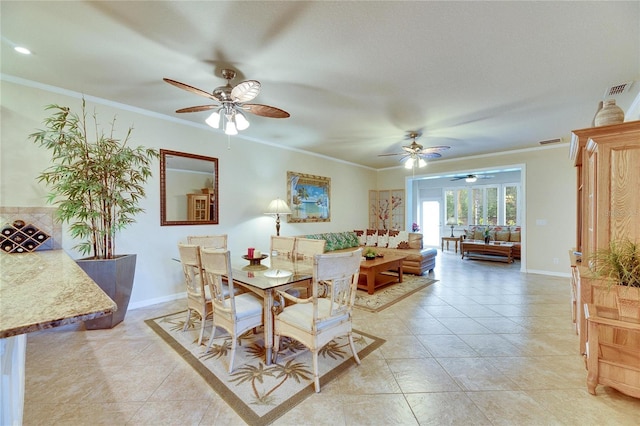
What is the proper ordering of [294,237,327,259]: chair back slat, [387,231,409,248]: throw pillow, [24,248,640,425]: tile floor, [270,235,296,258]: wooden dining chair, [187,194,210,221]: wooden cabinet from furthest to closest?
[387,231,409,248]: throw pillow
[187,194,210,221]: wooden cabinet
[270,235,296,258]: wooden dining chair
[294,237,327,259]: chair back slat
[24,248,640,425]: tile floor

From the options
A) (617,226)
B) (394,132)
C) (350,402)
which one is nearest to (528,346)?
(617,226)

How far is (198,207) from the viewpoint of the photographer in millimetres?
4039

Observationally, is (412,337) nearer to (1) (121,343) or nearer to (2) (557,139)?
(1) (121,343)

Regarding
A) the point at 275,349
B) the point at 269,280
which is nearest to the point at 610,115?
the point at 269,280

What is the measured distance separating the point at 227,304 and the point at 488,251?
6.93 meters

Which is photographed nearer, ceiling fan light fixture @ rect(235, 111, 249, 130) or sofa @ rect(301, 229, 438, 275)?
ceiling fan light fixture @ rect(235, 111, 249, 130)

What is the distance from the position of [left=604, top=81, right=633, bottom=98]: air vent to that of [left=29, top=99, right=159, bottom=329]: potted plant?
5186 millimetres

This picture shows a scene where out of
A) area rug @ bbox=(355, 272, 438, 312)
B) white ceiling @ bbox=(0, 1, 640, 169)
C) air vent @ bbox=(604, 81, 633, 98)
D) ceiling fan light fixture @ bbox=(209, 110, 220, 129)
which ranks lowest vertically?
area rug @ bbox=(355, 272, 438, 312)

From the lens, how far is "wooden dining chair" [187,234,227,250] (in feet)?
10.7

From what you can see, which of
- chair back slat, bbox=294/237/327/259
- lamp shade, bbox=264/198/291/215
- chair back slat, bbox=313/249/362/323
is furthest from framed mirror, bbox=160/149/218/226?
chair back slat, bbox=313/249/362/323

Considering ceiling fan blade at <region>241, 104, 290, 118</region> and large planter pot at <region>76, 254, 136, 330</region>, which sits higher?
ceiling fan blade at <region>241, 104, 290, 118</region>

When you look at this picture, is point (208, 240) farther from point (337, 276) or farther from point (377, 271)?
point (377, 271)

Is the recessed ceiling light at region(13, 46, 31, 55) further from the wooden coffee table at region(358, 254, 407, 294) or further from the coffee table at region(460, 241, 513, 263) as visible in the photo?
the coffee table at region(460, 241, 513, 263)

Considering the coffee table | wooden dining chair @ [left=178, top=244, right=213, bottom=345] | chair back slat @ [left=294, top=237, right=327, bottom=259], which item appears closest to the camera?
wooden dining chair @ [left=178, top=244, right=213, bottom=345]
